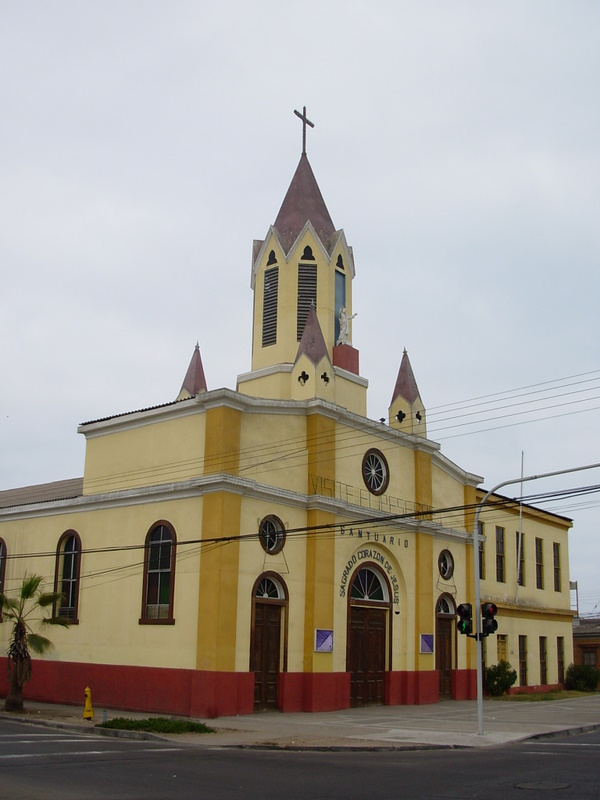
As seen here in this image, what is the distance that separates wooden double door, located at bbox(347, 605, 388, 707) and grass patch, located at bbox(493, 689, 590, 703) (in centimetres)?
686

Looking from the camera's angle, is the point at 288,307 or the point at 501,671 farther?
the point at 501,671

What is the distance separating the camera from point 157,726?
19609 millimetres

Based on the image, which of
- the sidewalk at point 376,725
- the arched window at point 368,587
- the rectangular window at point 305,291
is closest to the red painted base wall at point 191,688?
the sidewalk at point 376,725

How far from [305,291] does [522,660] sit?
18.2m

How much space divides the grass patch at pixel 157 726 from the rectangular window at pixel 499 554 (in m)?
19.7

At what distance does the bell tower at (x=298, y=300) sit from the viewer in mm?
30984

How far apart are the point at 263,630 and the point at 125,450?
6.99 metres

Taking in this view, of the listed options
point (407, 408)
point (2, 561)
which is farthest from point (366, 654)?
point (2, 561)

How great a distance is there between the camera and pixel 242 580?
949 inches

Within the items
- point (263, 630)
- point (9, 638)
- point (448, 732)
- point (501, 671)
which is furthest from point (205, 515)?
point (501, 671)

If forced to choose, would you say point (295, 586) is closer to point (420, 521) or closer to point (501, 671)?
point (420, 521)

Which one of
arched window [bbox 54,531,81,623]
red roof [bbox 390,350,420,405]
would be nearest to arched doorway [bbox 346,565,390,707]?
red roof [bbox 390,350,420,405]

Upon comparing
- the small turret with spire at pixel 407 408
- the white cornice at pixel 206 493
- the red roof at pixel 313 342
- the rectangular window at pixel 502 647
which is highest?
the red roof at pixel 313 342

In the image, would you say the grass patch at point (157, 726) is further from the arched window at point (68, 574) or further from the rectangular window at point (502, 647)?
the rectangular window at point (502, 647)
